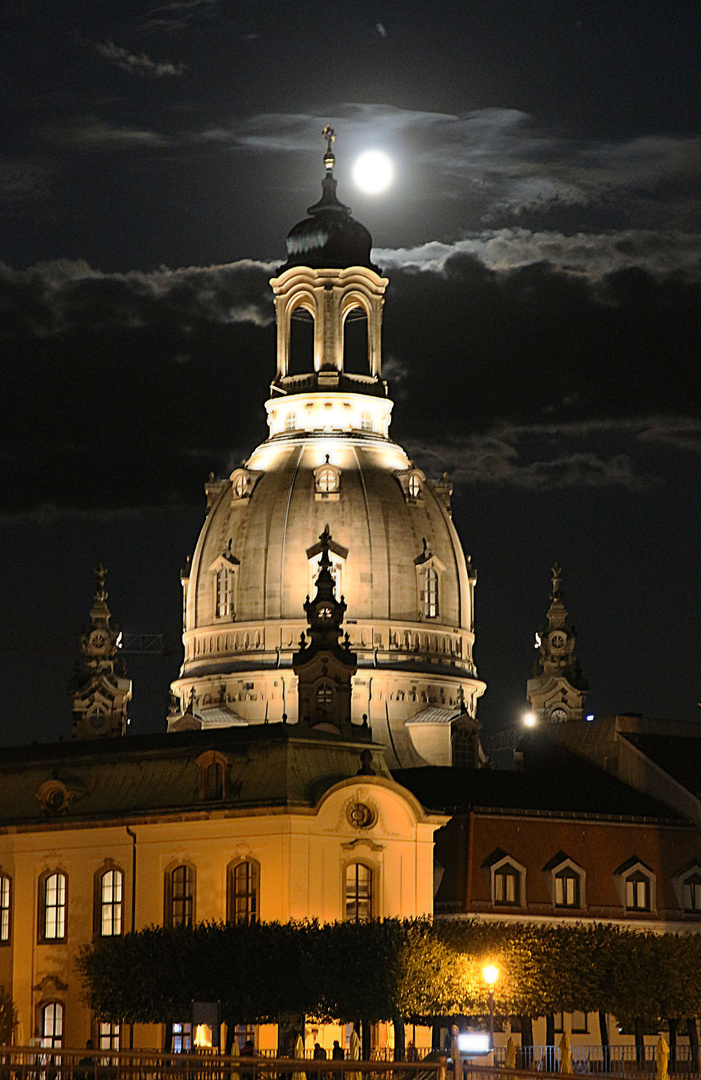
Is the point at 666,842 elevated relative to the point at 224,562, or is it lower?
lower

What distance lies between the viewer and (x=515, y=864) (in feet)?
409

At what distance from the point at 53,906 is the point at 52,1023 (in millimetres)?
5096

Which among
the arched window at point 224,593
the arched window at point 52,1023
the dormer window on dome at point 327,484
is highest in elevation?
the dormer window on dome at point 327,484

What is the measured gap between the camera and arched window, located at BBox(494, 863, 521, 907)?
407ft

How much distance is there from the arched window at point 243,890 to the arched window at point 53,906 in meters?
8.32

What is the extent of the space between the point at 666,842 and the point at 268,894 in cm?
3018

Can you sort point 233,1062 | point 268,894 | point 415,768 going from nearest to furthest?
point 233,1062 < point 268,894 < point 415,768

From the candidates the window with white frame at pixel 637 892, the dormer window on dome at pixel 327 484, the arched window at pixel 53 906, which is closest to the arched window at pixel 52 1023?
the arched window at pixel 53 906

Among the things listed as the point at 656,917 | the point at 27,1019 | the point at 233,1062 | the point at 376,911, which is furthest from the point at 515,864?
the point at 233,1062

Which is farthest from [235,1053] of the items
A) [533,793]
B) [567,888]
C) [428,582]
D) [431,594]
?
[431,594]

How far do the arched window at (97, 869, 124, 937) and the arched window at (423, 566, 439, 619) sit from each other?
40.0 m

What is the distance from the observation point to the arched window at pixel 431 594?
148500 mm

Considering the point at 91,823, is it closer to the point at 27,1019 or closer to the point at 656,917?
the point at 27,1019

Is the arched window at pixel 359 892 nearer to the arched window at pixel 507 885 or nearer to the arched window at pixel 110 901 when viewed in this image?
the arched window at pixel 110 901
